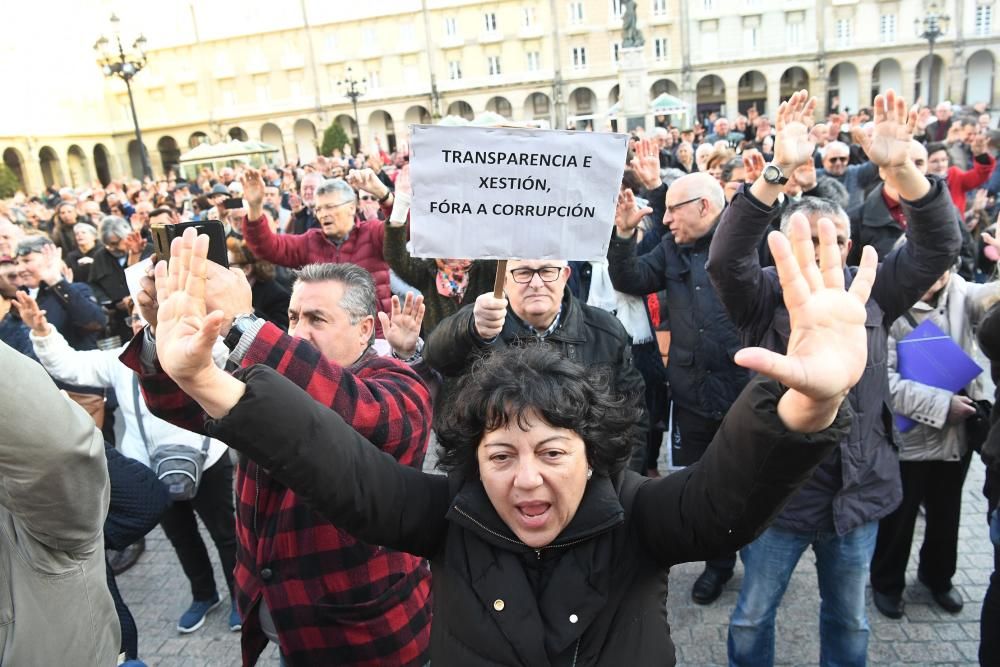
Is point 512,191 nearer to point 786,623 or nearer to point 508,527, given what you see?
point 508,527

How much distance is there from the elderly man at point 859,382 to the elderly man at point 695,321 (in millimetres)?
878

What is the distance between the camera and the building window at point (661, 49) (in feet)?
157

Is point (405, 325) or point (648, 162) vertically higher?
point (648, 162)

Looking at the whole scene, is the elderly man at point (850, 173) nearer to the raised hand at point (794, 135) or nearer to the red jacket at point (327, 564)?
the raised hand at point (794, 135)

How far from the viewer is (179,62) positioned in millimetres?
55906

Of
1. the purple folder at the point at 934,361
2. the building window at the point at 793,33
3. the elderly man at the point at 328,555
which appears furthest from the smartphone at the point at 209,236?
the building window at the point at 793,33

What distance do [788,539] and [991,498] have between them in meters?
0.80

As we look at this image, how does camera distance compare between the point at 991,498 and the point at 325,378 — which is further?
the point at 991,498

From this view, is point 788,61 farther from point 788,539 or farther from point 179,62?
point 788,539

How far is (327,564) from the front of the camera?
2201 millimetres

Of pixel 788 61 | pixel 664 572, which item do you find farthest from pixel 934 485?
pixel 788 61

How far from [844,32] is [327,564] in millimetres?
54539

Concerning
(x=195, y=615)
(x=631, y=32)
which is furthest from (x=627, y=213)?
(x=631, y=32)

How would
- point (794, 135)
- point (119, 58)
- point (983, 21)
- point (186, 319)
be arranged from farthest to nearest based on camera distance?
point (983, 21) < point (119, 58) < point (794, 135) < point (186, 319)
